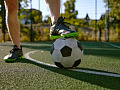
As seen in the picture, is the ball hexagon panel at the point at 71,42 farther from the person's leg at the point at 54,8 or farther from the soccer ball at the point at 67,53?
the person's leg at the point at 54,8

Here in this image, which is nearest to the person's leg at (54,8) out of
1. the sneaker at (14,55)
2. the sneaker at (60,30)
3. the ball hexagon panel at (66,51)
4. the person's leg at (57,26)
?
the person's leg at (57,26)

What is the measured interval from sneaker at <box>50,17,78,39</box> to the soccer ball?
7 cm

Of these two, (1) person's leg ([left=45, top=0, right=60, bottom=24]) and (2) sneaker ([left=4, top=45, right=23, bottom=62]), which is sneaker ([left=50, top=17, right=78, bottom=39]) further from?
(2) sneaker ([left=4, top=45, right=23, bottom=62])

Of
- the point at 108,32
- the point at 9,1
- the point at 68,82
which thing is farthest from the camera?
the point at 108,32

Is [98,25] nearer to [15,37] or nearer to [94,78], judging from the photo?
[15,37]

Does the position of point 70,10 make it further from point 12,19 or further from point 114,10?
point 12,19

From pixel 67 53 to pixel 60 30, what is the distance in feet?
1.06

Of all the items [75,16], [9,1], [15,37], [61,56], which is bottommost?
[61,56]

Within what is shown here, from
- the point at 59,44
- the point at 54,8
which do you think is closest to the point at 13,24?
the point at 54,8

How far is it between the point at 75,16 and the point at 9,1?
31.7 ft

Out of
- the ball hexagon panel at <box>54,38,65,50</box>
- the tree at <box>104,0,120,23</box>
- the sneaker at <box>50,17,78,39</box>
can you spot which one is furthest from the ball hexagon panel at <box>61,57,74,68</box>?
the tree at <box>104,0,120,23</box>

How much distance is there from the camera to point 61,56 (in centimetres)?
174

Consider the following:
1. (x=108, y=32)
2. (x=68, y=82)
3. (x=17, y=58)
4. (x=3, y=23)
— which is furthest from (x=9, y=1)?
(x=108, y=32)

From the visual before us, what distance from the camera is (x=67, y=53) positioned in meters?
1.73
